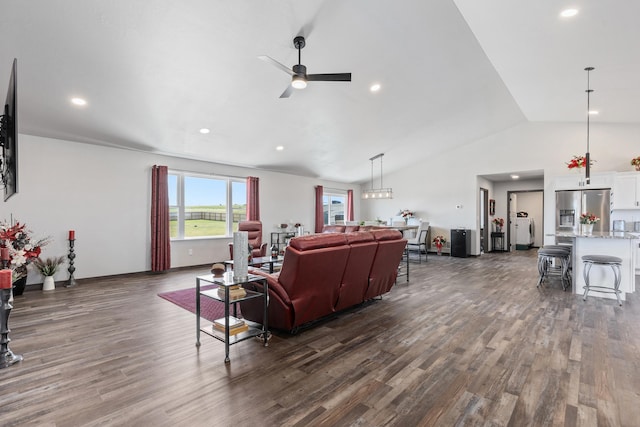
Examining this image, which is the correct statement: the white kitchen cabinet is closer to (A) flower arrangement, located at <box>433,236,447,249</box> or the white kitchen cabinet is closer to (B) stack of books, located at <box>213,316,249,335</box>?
(A) flower arrangement, located at <box>433,236,447,249</box>

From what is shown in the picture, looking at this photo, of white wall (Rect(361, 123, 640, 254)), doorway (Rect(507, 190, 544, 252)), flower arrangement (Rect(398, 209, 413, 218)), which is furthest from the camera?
doorway (Rect(507, 190, 544, 252))

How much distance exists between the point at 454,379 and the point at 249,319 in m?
2.10

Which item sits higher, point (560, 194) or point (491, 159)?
point (491, 159)

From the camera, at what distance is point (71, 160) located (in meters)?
5.56

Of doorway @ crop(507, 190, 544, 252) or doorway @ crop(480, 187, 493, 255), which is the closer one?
doorway @ crop(480, 187, 493, 255)

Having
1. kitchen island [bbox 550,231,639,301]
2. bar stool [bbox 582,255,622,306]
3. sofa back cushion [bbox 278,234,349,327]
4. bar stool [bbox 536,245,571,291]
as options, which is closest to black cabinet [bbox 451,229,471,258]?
bar stool [bbox 536,245,571,291]

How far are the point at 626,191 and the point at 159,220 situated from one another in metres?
9.68

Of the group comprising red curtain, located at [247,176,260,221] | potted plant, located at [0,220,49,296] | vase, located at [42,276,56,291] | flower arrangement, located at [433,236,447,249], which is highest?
red curtain, located at [247,176,260,221]

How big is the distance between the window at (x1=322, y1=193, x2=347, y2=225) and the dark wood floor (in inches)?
269

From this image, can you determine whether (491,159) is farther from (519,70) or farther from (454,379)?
(454,379)

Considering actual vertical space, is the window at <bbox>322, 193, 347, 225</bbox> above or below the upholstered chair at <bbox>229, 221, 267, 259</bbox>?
above

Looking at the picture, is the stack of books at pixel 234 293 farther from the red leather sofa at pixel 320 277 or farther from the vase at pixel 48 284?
the vase at pixel 48 284

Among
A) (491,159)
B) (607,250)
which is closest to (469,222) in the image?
(491,159)

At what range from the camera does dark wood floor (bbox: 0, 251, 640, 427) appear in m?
1.96
